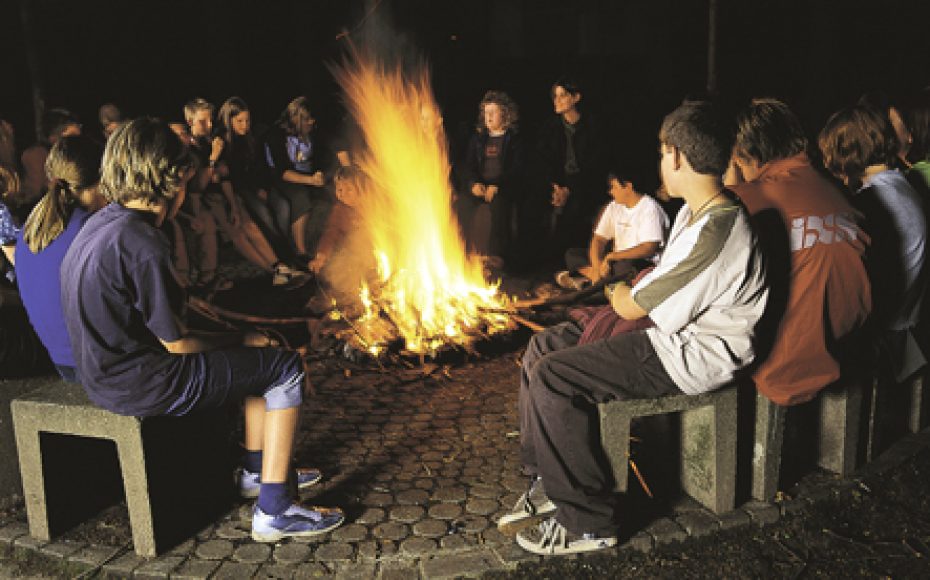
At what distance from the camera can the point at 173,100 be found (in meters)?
15.3

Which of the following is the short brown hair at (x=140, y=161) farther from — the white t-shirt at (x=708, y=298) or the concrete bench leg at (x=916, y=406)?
the concrete bench leg at (x=916, y=406)

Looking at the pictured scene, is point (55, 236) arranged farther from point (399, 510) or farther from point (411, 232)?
point (411, 232)

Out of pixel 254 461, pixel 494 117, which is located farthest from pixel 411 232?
pixel 254 461

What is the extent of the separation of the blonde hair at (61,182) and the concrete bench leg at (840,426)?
14.3 feet

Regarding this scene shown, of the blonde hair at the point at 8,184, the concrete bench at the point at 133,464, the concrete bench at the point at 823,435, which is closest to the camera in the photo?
the concrete bench at the point at 133,464

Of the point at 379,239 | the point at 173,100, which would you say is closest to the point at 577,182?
the point at 379,239

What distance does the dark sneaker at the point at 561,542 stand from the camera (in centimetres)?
405

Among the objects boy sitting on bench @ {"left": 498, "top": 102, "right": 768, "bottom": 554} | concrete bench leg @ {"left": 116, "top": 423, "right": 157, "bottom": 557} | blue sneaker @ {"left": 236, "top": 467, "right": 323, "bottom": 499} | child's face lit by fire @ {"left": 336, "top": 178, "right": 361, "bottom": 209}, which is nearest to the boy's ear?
boy sitting on bench @ {"left": 498, "top": 102, "right": 768, "bottom": 554}

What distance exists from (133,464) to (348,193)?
6.13 m

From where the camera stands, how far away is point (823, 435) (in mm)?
4926

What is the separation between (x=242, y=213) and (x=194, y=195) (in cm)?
77

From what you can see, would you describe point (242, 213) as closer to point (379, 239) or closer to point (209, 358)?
point (379, 239)

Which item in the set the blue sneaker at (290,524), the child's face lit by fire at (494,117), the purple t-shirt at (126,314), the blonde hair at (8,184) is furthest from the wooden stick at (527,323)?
the blonde hair at (8,184)

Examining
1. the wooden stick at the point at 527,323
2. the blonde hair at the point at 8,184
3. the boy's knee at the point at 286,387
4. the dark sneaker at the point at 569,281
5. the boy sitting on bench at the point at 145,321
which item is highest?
the blonde hair at the point at 8,184
